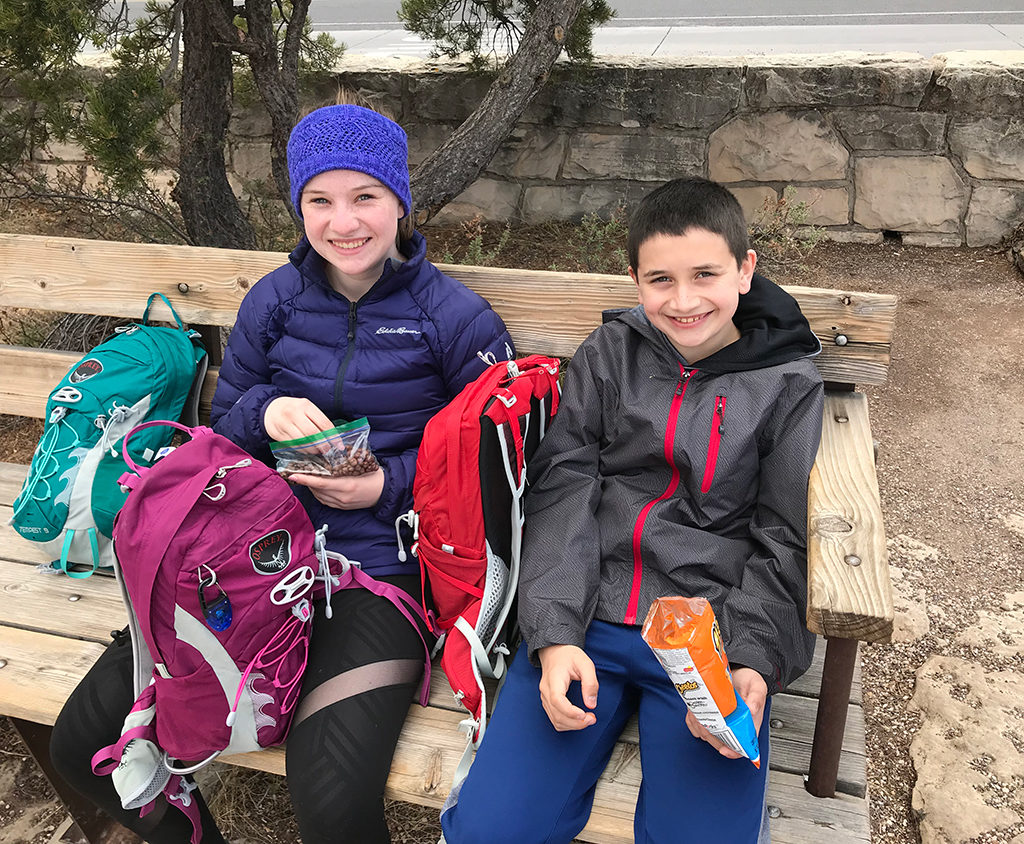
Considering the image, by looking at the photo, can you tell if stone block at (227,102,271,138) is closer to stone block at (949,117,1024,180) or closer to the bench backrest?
the bench backrest

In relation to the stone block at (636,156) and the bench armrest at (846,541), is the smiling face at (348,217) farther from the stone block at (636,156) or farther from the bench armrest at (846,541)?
the stone block at (636,156)

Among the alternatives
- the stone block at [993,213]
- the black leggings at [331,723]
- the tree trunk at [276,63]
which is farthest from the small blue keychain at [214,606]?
the stone block at [993,213]

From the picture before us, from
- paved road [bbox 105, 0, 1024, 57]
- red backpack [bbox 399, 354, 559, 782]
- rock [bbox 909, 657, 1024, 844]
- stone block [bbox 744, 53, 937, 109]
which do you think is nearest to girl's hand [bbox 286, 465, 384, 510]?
red backpack [bbox 399, 354, 559, 782]

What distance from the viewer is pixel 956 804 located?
225 centimetres

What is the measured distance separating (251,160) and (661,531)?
4.26m

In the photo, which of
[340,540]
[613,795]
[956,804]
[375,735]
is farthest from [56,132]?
[956,804]

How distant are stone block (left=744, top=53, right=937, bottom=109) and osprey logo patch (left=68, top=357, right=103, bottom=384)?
368 cm

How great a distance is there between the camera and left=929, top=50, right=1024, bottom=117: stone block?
4.45 meters

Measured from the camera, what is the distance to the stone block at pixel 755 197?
491 cm

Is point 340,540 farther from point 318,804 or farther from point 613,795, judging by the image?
point 613,795

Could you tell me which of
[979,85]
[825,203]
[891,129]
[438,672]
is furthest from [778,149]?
[438,672]

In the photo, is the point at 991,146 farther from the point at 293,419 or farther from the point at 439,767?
the point at 439,767

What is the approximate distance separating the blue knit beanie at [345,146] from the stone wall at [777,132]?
9.69 feet

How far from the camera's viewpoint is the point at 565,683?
1.66 metres
